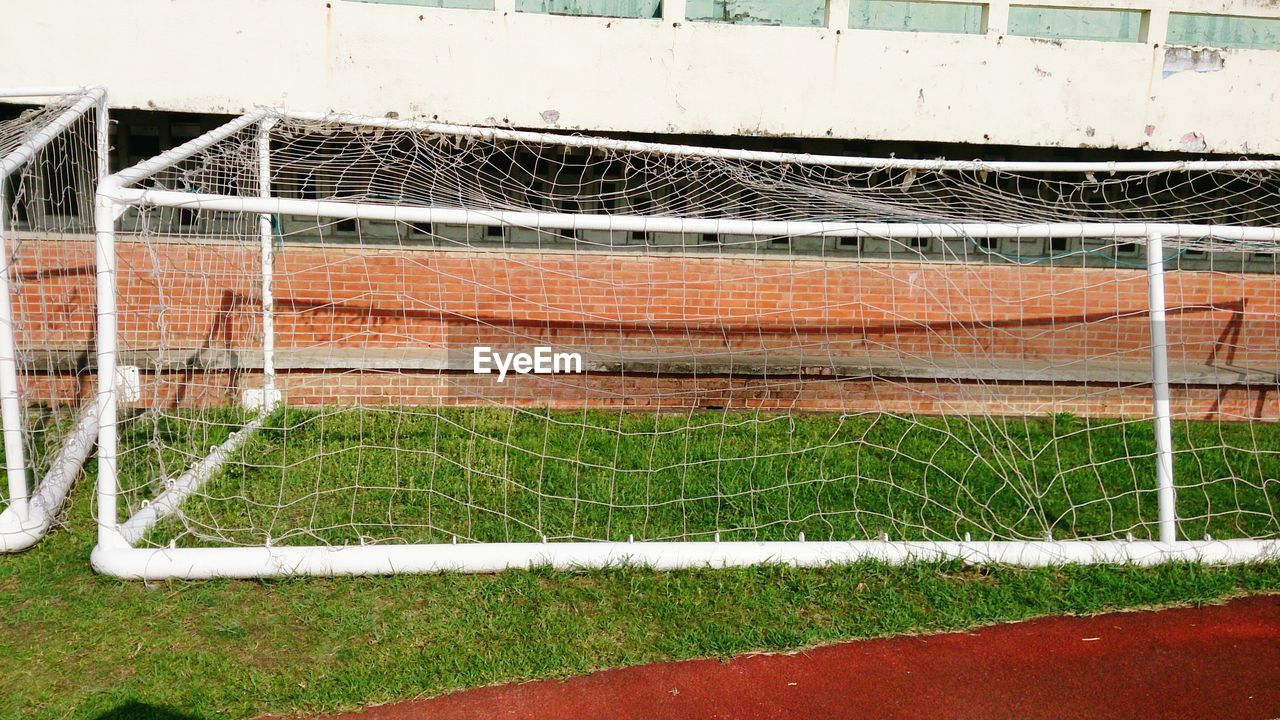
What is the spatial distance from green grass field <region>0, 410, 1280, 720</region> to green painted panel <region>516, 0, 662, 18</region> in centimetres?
298

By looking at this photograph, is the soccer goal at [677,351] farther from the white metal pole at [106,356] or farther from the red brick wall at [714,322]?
the white metal pole at [106,356]

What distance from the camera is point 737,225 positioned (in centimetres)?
410

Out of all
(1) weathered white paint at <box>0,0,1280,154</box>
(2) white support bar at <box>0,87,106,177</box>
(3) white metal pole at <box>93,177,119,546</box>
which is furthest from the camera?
(1) weathered white paint at <box>0,0,1280,154</box>

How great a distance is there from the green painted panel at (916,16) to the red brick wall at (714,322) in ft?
5.61

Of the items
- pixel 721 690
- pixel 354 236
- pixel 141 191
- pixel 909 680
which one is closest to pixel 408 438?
pixel 354 236

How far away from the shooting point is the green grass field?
3.20m

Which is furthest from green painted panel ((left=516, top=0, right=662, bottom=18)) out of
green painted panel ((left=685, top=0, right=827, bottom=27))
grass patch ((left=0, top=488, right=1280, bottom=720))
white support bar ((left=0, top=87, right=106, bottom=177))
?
grass patch ((left=0, top=488, right=1280, bottom=720))

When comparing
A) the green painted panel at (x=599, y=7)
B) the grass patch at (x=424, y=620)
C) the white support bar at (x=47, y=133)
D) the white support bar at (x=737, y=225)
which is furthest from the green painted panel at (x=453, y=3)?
the grass patch at (x=424, y=620)

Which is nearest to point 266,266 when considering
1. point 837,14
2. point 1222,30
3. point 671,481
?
point 671,481

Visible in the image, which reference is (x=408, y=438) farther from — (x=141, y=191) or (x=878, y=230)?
(x=878, y=230)

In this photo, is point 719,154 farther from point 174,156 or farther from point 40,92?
point 40,92

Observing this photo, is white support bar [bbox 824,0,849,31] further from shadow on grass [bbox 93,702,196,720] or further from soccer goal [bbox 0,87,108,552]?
shadow on grass [bbox 93,702,196,720]

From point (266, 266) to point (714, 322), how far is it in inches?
123

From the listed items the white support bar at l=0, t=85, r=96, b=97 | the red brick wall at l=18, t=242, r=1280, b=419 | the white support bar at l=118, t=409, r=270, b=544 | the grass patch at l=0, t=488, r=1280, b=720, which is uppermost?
the white support bar at l=0, t=85, r=96, b=97
